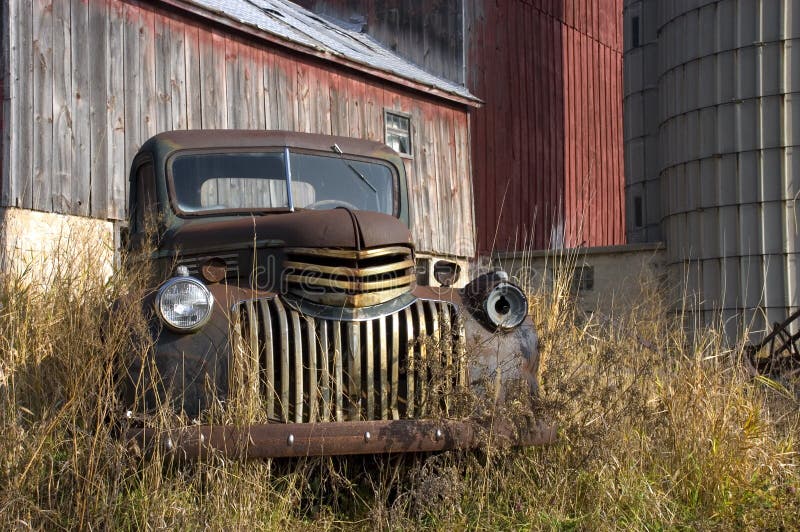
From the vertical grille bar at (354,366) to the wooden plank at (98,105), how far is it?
6.40 metres

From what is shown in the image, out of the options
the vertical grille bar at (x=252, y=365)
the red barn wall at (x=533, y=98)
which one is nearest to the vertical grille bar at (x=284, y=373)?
the vertical grille bar at (x=252, y=365)

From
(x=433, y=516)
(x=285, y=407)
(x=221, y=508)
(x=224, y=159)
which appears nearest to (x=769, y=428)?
(x=433, y=516)

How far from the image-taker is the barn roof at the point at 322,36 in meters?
11.2

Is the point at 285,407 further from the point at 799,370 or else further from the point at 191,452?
the point at 799,370

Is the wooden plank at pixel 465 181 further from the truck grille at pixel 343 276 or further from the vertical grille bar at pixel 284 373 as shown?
the vertical grille bar at pixel 284 373

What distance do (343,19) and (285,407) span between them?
13.5 meters

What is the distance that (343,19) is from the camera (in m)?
16.5

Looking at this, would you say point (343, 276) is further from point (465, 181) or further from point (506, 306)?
point (465, 181)

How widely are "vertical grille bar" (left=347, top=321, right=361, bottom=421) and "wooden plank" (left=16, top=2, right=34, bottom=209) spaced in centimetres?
608

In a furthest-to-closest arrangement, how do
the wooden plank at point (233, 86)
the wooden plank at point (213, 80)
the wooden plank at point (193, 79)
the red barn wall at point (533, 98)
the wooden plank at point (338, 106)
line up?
the red barn wall at point (533, 98) < the wooden plank at point (338, 106) < the wooden plank at point (233, 86) < the wooden plank at point (213, 80) < the wooden plank at point (193, 79)

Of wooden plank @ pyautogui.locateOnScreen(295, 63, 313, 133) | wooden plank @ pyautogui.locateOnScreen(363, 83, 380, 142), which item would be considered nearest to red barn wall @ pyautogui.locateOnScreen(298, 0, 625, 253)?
wooden plank @ pyautogui.locateOnScreen(363, 83, 380, 142)

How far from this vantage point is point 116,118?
1005cm

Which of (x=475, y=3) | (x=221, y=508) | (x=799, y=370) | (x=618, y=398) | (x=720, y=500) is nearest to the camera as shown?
(x=221, y=508)

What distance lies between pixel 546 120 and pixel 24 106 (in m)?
10.4
